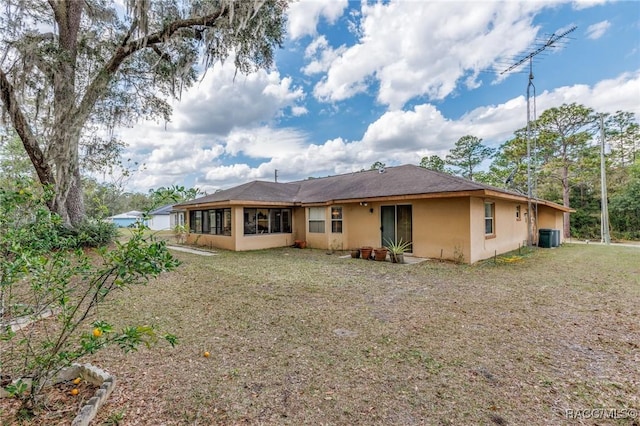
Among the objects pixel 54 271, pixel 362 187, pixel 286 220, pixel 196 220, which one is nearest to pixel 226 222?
pixel 286 220

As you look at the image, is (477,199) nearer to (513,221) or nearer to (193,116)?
(513,221)

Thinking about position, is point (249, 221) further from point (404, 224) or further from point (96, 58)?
point (96, 58)

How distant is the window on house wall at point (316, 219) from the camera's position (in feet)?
41.0

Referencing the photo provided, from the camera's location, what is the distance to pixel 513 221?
482 inches

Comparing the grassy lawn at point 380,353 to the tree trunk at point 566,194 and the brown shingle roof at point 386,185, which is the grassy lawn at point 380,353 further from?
the tree trunk at point 566,194

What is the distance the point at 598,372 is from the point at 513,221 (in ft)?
35.8

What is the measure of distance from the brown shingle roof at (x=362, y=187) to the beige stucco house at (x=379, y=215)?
0.04 meters

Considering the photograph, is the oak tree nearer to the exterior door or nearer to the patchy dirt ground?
the patchy dirt ground

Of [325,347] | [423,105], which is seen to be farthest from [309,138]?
[325,347]

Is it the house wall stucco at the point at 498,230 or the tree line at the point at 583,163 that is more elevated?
the tree line at the point at 583,163

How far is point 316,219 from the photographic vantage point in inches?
503

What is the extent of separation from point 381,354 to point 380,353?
23mm

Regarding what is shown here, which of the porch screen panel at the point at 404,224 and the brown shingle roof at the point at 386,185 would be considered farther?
the porch screen panel at the point at 404,224

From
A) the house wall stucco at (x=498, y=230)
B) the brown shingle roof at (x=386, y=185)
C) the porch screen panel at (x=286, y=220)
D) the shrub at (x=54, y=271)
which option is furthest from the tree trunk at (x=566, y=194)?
the shrub at (x=54, y=271)
